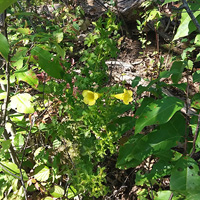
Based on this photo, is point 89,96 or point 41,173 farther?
point 41,173

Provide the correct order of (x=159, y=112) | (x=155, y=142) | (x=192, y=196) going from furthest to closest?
(x=155, y=142) < (x=159, y=112) < (x=192, y=196)

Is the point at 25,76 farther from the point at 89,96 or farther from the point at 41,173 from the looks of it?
the point at 41,173

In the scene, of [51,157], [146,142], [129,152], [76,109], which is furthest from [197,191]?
[51,157]

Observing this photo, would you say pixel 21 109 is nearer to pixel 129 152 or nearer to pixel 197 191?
pixel 129 152

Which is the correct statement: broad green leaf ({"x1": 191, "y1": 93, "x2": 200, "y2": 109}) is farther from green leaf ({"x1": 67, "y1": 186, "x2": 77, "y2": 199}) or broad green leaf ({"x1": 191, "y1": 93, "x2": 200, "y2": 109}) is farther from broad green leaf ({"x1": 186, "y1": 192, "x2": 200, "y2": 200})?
green leaf ({"x1": 67, "y1": 186, "x2": 77, "y2": 199})

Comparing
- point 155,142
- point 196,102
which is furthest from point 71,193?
point 196,102

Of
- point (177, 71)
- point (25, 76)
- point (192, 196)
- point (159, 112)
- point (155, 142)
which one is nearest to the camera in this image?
point (192, 196)

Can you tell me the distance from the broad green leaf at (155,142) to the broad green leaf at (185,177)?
0.44ft

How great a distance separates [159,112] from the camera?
1393 millimetres

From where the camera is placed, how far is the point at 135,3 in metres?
4.17

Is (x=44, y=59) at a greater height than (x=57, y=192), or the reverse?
(x=44, y=59)

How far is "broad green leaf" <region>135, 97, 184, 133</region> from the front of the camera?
136 centimetres

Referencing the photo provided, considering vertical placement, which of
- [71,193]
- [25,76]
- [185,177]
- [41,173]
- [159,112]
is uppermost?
[25,76]

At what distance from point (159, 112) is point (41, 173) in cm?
122
